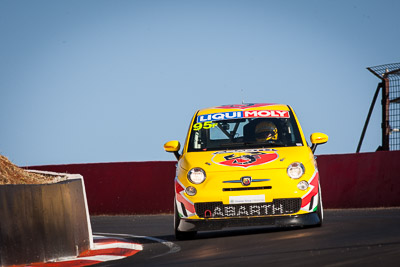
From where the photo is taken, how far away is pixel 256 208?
34.0 ft

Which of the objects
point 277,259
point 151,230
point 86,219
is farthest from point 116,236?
point 277,259

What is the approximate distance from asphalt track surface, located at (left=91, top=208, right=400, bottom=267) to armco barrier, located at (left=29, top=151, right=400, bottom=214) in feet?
16.9

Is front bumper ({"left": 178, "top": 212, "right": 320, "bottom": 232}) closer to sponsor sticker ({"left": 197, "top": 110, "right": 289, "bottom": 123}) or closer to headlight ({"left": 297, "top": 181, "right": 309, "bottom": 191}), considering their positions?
headlight ({"left": 297, "top": 181, "right": 309, "bottom": 191})

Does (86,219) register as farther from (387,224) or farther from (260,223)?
(387,224)

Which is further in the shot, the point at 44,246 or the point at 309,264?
the point at 44,246

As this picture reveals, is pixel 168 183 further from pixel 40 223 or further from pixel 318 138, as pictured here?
pixel 40 223

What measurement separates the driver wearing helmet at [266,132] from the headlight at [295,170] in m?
0.88

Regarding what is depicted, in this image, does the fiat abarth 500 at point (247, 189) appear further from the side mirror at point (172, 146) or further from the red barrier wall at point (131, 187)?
the red barrier wall at point (131, 187)

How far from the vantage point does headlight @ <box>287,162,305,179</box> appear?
10.4 m

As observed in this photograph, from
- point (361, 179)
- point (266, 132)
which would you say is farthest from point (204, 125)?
point (361, 179)

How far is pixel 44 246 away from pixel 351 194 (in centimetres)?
963

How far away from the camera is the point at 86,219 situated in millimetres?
10719

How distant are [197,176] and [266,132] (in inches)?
51.4

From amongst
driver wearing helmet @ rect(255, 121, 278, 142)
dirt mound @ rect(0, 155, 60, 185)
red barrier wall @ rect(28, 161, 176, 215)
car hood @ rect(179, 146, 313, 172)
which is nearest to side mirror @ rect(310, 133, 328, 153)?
car hood @ rect(179, 146, 313, 172)
